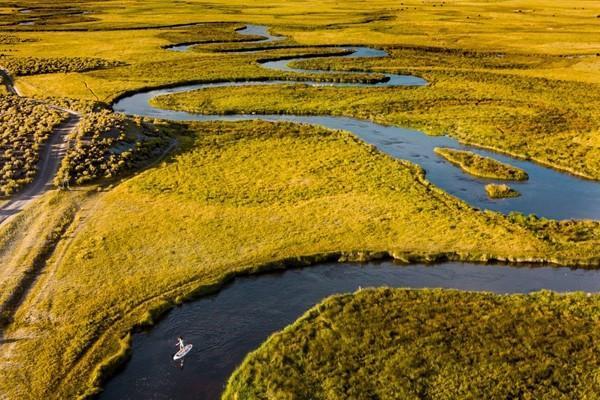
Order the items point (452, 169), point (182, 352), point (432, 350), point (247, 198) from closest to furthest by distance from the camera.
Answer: point (432, 350), point (182, 352), point (247, 198), point (452, 169)

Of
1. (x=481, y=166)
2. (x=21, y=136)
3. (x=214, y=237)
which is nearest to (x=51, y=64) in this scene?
(x=21, y=136)

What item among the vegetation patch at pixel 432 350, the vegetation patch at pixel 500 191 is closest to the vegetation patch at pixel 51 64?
the vegetation patch at pixel 500 191

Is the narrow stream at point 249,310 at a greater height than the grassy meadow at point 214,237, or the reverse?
the grassy meadow at point 214,237

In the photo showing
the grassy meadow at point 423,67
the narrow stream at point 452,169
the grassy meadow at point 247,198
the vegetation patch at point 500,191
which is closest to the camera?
the grassy meadow at point 247,198

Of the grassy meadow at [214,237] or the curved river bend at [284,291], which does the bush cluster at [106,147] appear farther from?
the curved river bend at [284,291]

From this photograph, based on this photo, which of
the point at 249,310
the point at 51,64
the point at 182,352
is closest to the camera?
the point at 182,352

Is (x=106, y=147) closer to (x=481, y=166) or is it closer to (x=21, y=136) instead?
(x=21, y=136)
